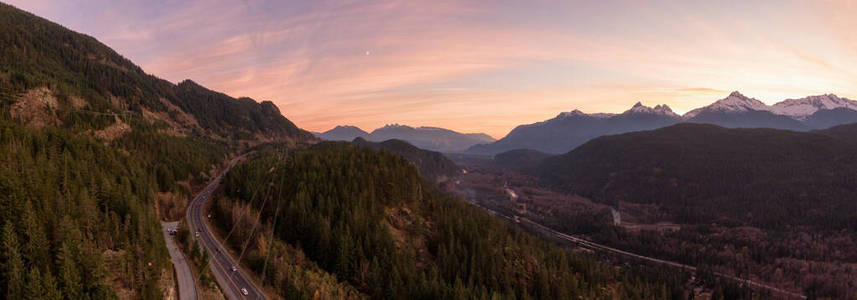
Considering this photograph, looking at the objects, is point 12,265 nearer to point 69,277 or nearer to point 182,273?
point 69,277

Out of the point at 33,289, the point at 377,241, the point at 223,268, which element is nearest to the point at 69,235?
the point at 33,289

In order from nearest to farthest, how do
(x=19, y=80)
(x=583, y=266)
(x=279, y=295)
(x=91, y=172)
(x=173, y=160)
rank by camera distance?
(x=279, y=295)
(x=91, y=172)
(x=19, y=80)
(x=583, y=266)
(x=173, y=160)

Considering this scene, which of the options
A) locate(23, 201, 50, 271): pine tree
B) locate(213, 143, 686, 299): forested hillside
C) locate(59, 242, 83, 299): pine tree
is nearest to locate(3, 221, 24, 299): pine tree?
locate(23, 201, 50, 271): pine tree

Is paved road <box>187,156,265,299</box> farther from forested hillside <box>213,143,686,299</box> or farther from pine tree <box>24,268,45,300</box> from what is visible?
pine tree <box>24,268,45,300</box>

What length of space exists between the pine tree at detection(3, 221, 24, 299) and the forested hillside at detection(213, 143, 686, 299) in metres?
30.6

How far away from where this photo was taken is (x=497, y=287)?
101250 millimetres

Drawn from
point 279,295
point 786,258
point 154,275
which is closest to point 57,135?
point 154,275

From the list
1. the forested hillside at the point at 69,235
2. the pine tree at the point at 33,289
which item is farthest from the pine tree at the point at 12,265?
the pine tree at the point at 33,289

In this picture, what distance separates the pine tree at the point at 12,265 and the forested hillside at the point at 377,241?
30.6 meters

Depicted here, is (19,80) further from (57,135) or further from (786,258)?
(786,258)

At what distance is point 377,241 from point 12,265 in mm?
66613

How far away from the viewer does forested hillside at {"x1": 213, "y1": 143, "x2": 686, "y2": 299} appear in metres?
83.0

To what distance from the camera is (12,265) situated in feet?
140

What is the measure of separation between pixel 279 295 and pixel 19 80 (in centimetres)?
15372
